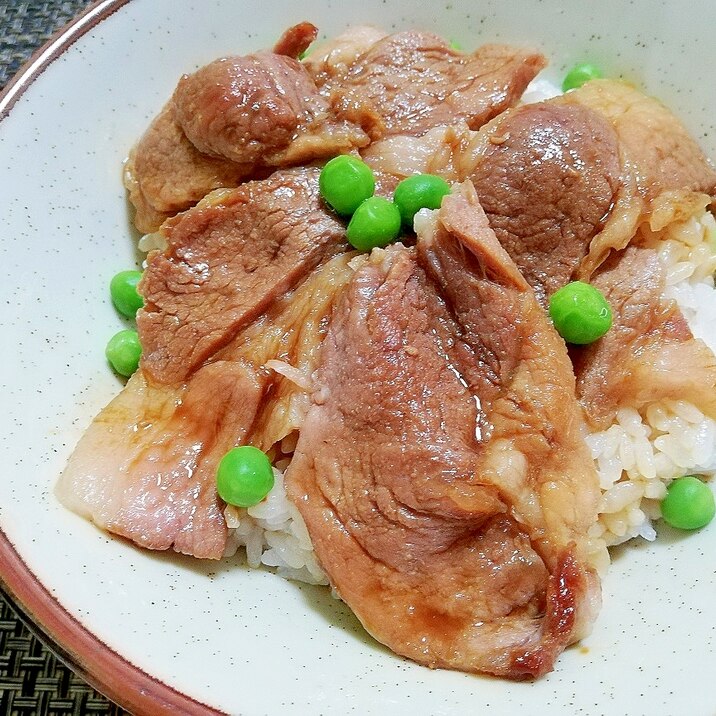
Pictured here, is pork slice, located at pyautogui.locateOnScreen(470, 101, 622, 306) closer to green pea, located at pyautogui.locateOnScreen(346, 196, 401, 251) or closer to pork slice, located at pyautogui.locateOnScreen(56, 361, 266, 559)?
green pea, located at pyautogui.locateOnScreen(346, 196, 401, 251)

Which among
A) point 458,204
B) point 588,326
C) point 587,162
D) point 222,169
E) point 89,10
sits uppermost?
point 89,10

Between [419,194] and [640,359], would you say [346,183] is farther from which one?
[640,359]

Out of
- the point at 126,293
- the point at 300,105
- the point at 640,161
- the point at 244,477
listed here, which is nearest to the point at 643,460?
the point at 640,161

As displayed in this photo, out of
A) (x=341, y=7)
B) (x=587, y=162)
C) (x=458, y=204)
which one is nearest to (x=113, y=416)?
(x=458, y=204)

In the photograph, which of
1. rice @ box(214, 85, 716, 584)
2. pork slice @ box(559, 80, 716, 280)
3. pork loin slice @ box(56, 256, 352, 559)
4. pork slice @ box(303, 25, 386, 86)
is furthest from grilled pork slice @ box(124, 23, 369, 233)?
pork slice @ box(559, 80, 716, 280)

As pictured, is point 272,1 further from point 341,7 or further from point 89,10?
point 89,10
